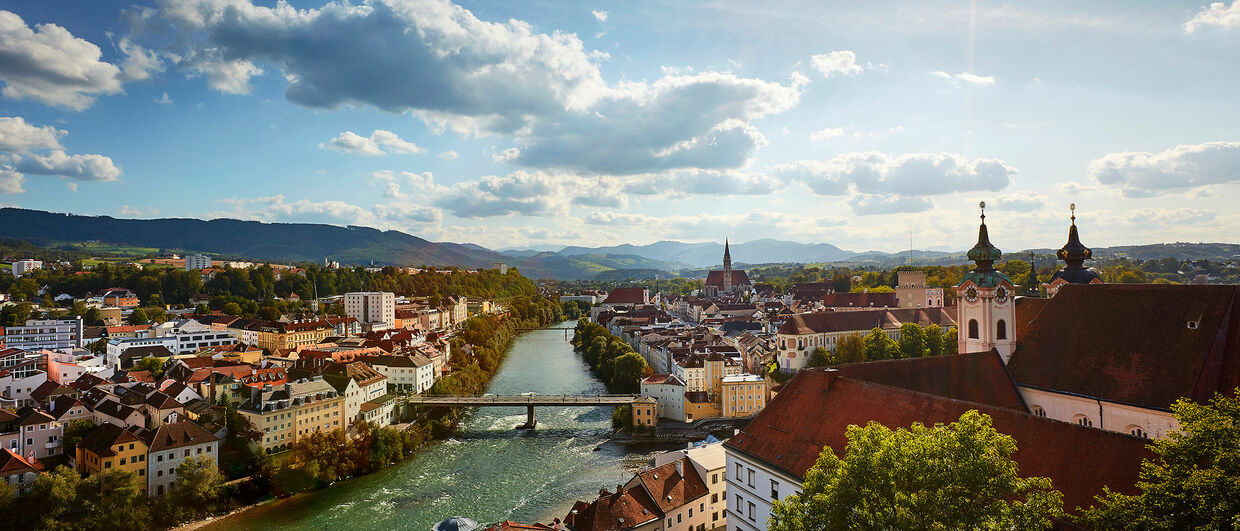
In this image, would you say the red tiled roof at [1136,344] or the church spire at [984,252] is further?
the church spire at [984,252]

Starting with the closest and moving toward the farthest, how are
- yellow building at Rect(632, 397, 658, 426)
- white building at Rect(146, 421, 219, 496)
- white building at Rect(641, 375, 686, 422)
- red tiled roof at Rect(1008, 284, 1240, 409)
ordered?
red tiled roof at Rect(1008, 284, 1240, 409) → white building at Rect(146, 421, 219, 496) → yellow building at Rect(632, 397, 658, 426) → white building at Rect(641, 375, 686, 422)

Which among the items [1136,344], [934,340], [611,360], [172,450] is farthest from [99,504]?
[934,340]

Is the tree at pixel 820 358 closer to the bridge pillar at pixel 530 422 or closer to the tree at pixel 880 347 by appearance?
the tree at pixel 880 347

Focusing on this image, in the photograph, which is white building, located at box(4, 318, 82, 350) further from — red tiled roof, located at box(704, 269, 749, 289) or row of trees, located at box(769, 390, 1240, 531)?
red tiled roof, located at box(704, 269, 749, 289)

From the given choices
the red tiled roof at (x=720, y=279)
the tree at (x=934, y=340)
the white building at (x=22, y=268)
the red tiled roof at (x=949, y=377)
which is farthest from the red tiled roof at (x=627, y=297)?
the red tiled roof at (x=949, y=377)

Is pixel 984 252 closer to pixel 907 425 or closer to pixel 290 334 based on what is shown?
A: pixel 907 425

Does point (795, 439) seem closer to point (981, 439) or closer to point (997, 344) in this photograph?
point (981, 439)

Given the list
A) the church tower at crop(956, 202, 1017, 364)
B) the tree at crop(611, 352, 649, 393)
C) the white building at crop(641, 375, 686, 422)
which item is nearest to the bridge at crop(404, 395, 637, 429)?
the white building at crop(641, 375, 686, 422)
